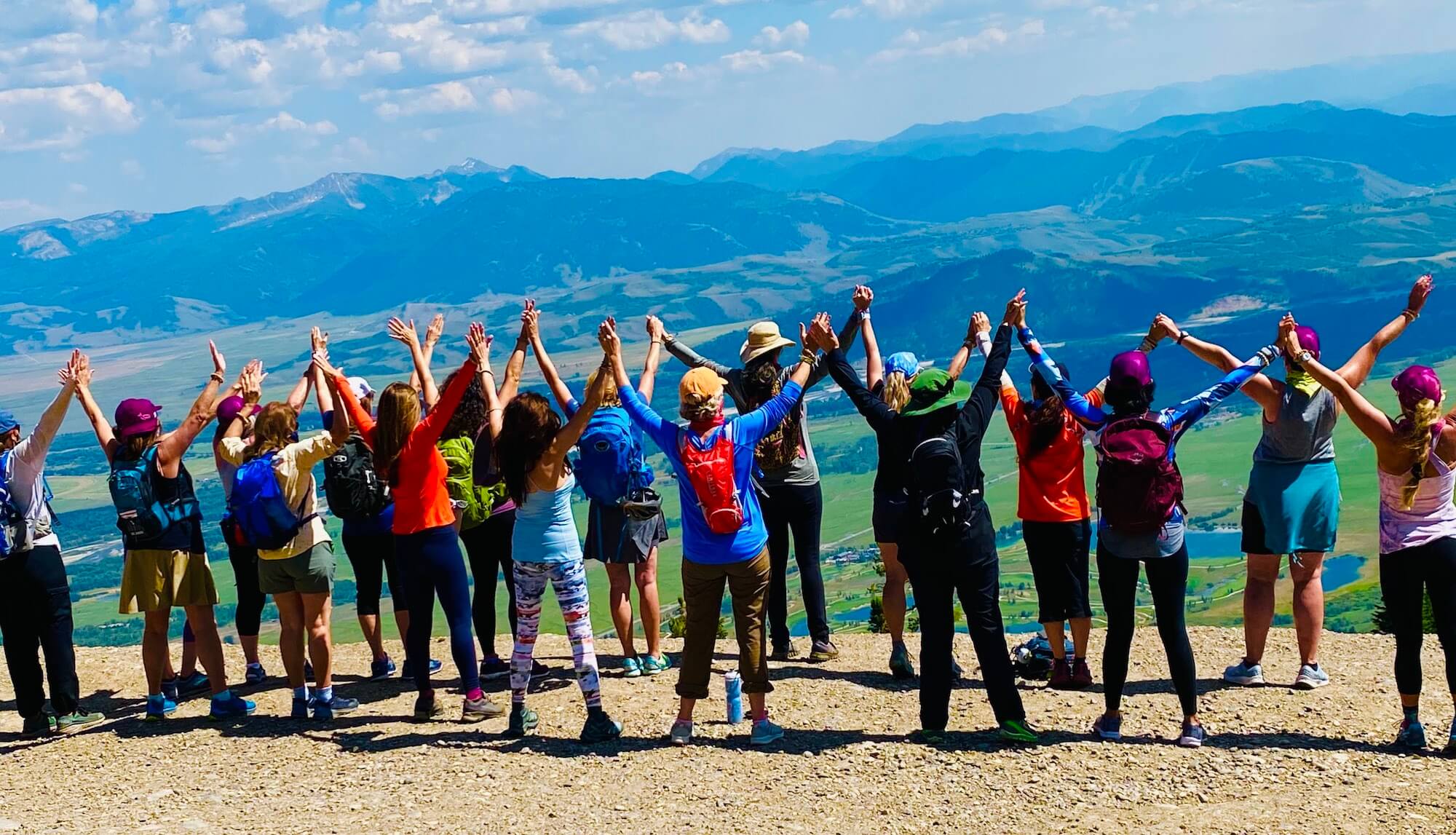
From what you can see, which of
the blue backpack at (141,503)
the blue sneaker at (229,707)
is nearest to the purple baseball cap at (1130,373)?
the blue backpack at (141,503)

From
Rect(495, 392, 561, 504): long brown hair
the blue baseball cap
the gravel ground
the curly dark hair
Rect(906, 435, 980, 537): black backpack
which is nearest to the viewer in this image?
the gravel ground

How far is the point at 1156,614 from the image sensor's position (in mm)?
7129

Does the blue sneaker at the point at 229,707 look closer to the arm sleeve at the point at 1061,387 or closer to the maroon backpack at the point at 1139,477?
the arm sleeve at the point at 1061,387

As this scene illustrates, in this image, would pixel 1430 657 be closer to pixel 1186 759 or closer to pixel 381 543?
pixel 1186 759

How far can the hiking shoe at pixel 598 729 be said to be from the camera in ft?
26.3

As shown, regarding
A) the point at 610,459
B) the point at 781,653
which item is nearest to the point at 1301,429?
the point at 781,653

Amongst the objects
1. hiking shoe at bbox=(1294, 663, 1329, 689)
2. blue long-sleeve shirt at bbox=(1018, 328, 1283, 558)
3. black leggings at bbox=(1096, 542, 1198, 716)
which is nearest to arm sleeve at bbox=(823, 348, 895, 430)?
blue long-sleeve shirt at bbox=(1018, 328, 1283, 558)

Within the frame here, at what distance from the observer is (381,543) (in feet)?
29.9

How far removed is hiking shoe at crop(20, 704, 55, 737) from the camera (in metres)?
9.12

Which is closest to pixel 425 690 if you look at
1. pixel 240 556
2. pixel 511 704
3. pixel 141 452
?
pixel 511 704

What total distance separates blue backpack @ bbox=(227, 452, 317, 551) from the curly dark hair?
1.17 meters

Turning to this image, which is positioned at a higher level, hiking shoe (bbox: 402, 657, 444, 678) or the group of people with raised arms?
the group of people with raised arms

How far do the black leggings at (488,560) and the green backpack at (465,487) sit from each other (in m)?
0.12

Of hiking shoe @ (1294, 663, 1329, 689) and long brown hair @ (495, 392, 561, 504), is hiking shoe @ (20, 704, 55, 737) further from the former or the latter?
hiking shoe @ (1294, 663, 1329, 689)
